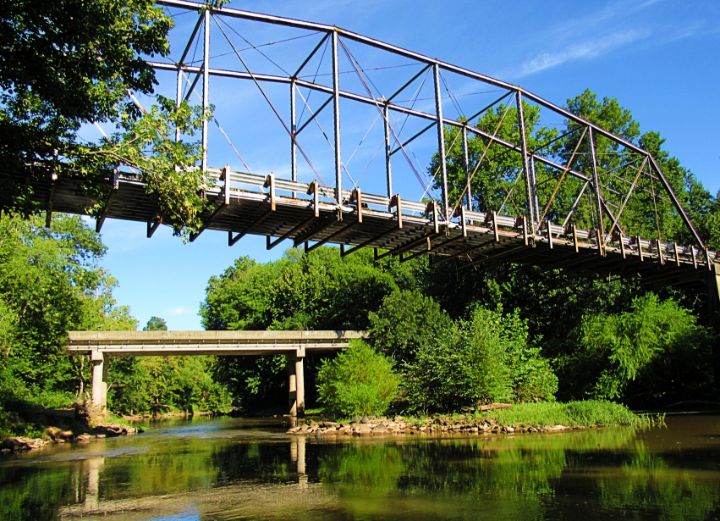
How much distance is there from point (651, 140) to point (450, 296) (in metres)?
29.4

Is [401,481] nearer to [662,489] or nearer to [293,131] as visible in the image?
[662,489]

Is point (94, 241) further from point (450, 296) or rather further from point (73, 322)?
point (450, 296)

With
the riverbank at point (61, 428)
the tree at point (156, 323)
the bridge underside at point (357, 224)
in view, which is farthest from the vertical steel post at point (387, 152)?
the tree at point (156, 323)

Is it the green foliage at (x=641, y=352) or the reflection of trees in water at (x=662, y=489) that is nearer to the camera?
the reflection of trees in water at (x=662, y=489)

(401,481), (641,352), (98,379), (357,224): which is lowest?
(401,481)

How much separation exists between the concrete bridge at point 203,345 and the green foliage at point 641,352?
17414 millimetres

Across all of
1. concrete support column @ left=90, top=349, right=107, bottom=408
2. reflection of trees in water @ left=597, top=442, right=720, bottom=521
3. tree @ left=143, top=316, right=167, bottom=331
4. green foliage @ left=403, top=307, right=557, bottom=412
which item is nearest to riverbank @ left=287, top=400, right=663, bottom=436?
green foliage @ left=403, top=307, right=557, bottom=412

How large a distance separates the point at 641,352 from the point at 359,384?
50.5ft

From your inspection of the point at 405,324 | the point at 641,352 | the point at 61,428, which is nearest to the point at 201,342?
the point at 61,428

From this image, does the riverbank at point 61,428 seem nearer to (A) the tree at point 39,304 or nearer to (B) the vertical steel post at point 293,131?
(A) the tree at point 39,304

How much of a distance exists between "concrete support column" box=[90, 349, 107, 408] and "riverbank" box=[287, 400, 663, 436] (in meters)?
18.9

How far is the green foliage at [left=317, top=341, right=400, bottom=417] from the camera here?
109 ft

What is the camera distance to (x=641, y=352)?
33250mm

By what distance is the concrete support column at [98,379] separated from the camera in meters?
42.0
